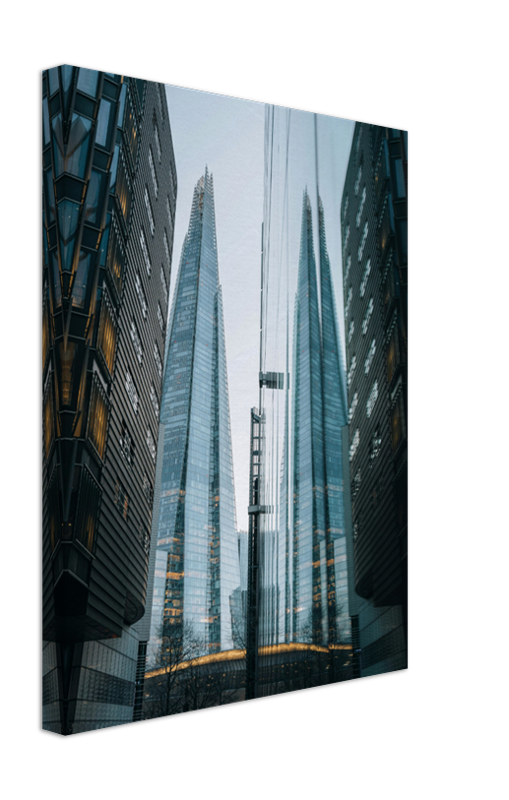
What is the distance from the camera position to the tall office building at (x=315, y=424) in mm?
9514

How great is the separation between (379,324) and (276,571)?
3759mm

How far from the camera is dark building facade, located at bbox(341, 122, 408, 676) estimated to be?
27.9 ft

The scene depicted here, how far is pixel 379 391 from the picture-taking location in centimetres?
927

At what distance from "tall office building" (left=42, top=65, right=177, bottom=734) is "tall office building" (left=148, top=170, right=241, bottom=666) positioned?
636 mm

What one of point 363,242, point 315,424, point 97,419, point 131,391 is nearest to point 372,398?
point 315,424

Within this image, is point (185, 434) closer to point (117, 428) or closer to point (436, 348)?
point (117, 428)

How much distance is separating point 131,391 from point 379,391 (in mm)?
3718

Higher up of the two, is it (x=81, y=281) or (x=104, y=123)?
(x=104, y=123)

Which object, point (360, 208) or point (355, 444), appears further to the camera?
point (360, 208)

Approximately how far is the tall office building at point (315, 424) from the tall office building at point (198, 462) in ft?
4.49

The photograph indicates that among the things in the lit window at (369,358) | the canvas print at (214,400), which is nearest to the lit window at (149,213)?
the canvas print at (214,400)

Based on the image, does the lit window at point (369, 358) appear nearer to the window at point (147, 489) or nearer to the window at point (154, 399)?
the window at point (154, 399)

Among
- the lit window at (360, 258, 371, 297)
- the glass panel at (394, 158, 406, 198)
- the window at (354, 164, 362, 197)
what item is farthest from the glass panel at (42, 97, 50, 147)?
the lit window at (360, 258, 371, 297)

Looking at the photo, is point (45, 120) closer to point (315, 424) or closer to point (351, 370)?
point (351, 370)
